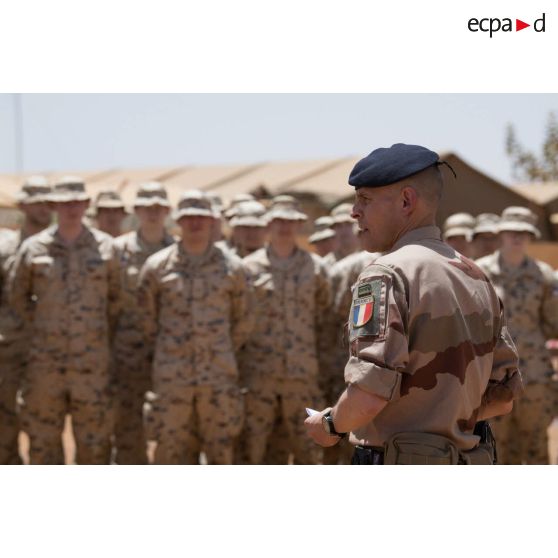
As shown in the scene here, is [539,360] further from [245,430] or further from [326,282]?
[245,430]

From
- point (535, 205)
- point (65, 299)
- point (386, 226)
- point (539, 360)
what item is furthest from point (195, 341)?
point (535, 205)

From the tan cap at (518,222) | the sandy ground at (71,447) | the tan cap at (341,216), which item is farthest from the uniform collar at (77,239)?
the tan cap at (518,222)

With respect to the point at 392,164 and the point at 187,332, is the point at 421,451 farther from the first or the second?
the point at 187,332

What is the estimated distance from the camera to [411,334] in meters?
2.86

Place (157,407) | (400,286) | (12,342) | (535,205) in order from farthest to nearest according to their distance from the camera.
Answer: (535,205)
(12,342)
(157,407)
(400,286)

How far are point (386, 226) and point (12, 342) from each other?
4.76 m

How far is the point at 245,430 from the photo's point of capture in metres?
7.38

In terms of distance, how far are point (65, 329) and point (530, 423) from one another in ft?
11.5

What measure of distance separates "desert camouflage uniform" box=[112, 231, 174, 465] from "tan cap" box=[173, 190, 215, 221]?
0.92 meters

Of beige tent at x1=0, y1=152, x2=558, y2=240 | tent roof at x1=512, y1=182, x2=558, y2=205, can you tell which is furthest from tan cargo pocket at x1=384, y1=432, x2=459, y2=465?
tent roof at x1=512, y1=182, x2=558, y2=205

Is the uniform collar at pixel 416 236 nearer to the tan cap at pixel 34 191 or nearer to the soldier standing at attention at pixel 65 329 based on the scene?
the soldier standing at attention at pixel 65 329

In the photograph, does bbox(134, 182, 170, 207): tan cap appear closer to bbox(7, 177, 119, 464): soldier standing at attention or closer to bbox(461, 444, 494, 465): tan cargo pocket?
bbox(7, 177, 119, 464): soldier standing at attention

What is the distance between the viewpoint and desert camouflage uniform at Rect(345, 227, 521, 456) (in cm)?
280

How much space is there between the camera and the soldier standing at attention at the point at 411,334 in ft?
9.21
